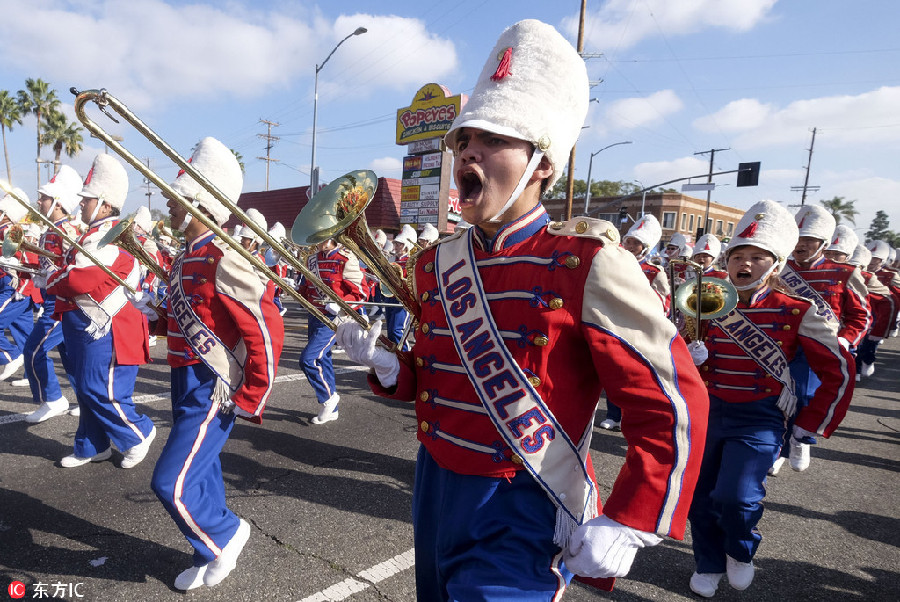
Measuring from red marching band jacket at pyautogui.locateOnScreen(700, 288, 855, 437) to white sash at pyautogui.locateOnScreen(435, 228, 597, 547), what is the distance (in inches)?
82.1

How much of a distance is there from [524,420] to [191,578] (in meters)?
2.52

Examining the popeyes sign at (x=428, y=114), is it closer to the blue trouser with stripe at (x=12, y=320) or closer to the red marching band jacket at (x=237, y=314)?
the blue trouser with stripe at (x=12, y=320)

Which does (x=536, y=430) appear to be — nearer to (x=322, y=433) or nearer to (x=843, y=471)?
(x=322, y=433)

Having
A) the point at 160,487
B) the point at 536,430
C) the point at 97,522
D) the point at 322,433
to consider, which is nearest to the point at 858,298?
the point at 322,433

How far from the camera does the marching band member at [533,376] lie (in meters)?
1.50

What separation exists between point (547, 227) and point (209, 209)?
2.70m

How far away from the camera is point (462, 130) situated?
1.81 meters

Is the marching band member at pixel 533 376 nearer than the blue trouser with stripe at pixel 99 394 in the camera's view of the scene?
Yes

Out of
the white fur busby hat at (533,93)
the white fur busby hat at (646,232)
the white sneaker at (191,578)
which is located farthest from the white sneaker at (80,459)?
the white fur busby hat at (646,232)

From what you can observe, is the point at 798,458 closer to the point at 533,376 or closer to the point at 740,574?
the point at 740,574

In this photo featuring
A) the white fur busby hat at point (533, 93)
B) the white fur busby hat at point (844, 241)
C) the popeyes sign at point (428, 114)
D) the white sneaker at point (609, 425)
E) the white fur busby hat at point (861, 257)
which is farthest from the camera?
the popeyes sign at point (428, 114)

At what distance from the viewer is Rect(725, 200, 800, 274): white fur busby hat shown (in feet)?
11.6

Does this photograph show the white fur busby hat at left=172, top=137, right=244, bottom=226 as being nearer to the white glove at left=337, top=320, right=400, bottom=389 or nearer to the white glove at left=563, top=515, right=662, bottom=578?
the white glove at left=337, top=320, right=400, bottom=389

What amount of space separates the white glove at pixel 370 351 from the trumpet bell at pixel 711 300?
7.41 ft
